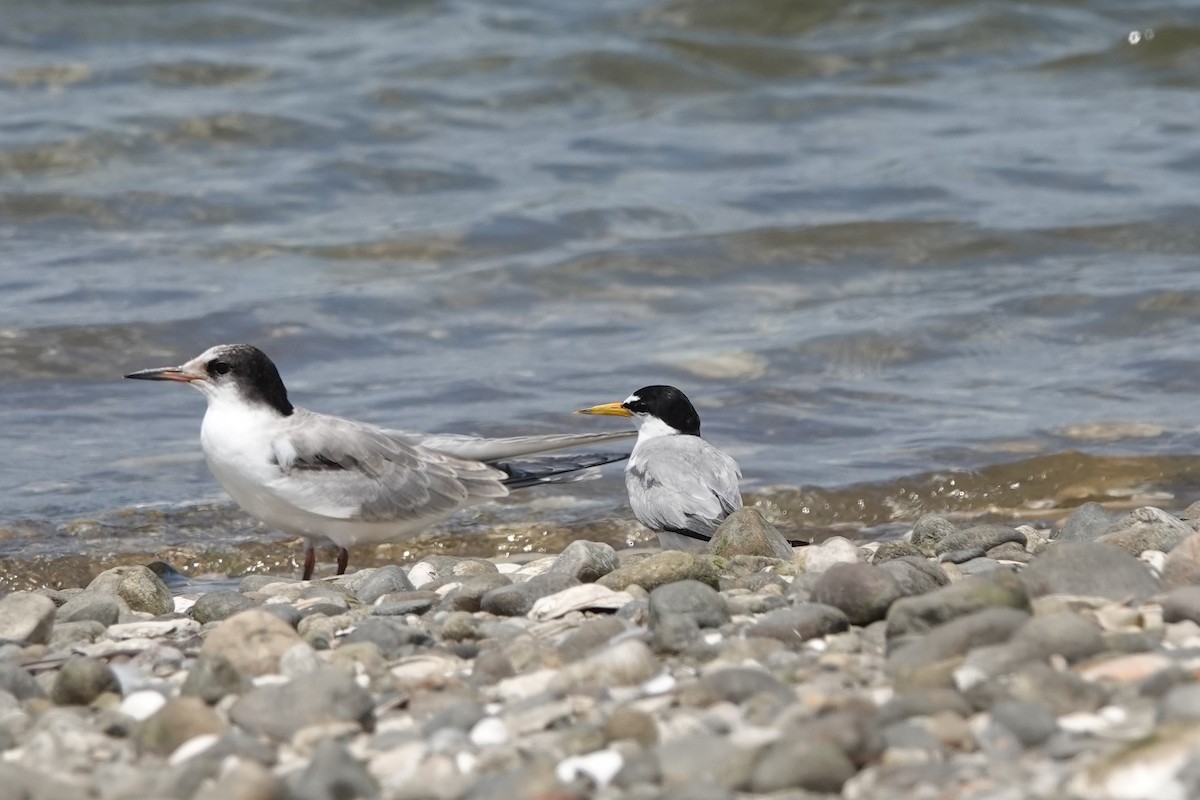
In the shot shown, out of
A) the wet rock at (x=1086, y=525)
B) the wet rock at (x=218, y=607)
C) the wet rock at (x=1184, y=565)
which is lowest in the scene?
the wet rock at (x=1086, y=525)

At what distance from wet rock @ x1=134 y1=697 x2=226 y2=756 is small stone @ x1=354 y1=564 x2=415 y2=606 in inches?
62.4

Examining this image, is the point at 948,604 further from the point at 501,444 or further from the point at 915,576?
the point at 501,444

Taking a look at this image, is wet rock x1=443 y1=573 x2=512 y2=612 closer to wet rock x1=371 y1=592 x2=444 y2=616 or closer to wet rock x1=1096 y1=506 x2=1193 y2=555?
wet rock x1=371 y1=592 x2=444 y2=616

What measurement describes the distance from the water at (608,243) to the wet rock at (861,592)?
9.12ft

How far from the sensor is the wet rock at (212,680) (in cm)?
357

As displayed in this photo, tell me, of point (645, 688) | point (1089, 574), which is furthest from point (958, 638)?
point (1089, 574)

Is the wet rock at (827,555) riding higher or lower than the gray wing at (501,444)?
lower

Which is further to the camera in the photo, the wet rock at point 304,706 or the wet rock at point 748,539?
the wet rock at point 748,539

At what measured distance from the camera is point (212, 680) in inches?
141

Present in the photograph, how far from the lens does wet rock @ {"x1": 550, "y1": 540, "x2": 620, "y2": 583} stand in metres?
4.88

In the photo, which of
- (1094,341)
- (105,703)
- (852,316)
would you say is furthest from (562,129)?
(105,703)

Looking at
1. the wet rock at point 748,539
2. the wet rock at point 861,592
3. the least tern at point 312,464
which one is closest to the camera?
the wet rock at point 861,592

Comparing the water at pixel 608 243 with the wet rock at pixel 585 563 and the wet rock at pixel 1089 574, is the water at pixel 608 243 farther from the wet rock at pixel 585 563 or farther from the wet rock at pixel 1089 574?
the wet rock at pixel 1089 574

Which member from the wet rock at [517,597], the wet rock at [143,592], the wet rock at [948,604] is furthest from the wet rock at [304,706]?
the wet rock at [143,592]
